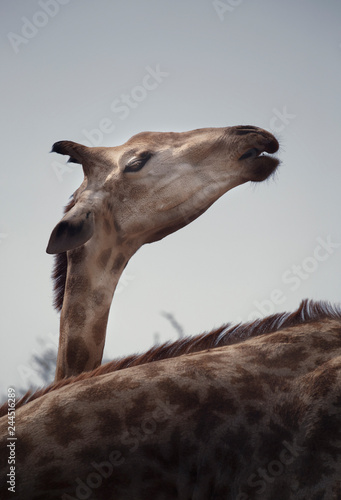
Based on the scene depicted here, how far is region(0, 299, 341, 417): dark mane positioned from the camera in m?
3.10

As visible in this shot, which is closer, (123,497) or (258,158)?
(123,497)

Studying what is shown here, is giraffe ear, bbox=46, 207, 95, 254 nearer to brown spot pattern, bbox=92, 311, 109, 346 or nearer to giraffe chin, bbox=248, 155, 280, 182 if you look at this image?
brown spot pattern, bbox=92, 311, 109, 346

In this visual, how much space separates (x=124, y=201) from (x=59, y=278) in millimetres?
982

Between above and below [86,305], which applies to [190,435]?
Result: below

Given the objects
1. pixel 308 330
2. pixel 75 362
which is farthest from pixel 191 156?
pixel 308 330

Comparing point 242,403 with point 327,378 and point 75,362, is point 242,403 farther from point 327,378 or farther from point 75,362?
point 75,362

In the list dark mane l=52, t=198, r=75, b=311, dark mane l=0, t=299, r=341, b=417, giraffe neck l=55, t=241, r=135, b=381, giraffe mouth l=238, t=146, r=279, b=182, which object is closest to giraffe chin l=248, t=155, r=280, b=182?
giraffe mouth l=238, t=146, r=279, b=182

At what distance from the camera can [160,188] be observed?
4773 millimetres

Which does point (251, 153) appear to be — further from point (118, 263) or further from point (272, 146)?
point (118, 263)

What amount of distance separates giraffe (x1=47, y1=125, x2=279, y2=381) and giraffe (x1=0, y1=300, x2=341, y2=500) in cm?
160

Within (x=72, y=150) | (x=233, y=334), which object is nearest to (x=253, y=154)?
(x=72, y=150)

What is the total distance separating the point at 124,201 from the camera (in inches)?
186

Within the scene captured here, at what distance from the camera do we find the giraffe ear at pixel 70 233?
422cm

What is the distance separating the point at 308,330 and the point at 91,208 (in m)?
2.30
